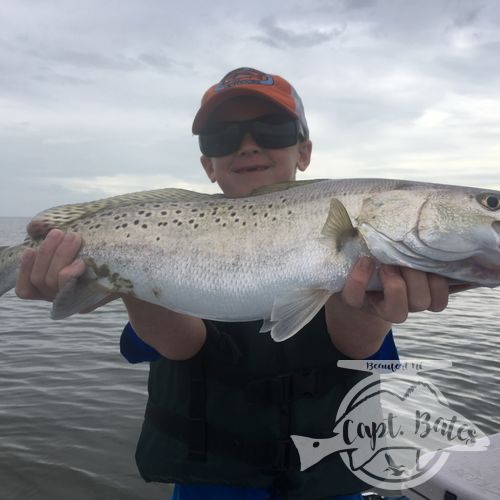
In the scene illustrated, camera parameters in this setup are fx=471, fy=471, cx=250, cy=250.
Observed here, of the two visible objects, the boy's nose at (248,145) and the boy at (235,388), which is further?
the boy's nose at (248,145)

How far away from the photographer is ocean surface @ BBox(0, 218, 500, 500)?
583cm

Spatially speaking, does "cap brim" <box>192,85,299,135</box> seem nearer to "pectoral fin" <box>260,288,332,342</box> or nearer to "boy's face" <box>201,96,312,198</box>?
"boy's face" <box>201,96,312,198</box>

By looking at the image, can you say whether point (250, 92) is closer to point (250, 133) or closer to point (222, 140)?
point (250, 133)

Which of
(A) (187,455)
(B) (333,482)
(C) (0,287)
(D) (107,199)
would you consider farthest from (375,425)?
(C) (0,287)

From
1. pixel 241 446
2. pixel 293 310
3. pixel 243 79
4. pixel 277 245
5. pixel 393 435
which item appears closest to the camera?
pixel 293 310

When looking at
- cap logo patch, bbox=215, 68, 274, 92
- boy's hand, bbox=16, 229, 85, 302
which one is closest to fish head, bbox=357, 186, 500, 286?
cap logo patch, bbox=215, 68, 274, 92

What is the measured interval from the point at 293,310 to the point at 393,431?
510 centimetres

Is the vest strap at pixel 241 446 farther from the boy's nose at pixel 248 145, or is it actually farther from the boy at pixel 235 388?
the boy's nose at pixel 248 145

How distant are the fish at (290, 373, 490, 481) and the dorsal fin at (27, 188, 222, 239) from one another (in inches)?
75.5

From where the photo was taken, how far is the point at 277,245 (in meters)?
3.06

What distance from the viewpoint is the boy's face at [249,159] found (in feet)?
13.2

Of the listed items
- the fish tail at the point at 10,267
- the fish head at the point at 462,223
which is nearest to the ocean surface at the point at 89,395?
the fish tail at the point at 10,267

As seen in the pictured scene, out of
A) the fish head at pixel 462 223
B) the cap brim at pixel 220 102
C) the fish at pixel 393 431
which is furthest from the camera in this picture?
the cap brim at pixel 220 102

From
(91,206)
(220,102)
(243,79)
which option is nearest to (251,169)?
(220,102)
